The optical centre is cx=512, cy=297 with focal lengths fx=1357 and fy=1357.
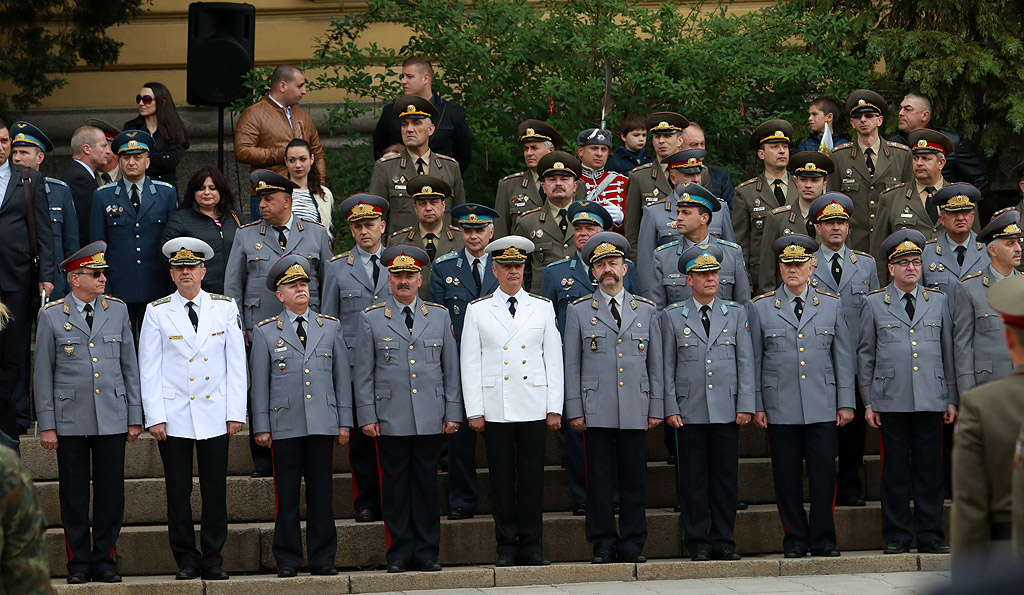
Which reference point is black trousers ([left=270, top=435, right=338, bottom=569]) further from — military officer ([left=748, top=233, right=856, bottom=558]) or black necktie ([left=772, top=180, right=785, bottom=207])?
black necktie ([left=772, top=180, right=785, bottom=207])

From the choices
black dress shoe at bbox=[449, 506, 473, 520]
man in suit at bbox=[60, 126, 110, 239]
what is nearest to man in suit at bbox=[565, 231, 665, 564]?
black dress shoe at bbox=[449, 506, 473, 520]

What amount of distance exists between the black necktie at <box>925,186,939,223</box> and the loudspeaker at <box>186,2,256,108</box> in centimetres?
647

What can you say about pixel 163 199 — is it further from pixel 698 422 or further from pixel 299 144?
pixel 698 422

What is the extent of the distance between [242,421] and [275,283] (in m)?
0.93

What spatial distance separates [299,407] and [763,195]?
166 inches

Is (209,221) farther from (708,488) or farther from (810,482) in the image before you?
(810,482)

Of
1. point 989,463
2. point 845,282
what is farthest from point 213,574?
point 989,463

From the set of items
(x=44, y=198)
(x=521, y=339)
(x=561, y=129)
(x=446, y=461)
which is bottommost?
(x=446, y=461)

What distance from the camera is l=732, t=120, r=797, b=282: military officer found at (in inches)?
423

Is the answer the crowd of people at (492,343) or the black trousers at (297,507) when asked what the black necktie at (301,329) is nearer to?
the crowd of people at (492,343)

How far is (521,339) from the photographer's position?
29.3ft

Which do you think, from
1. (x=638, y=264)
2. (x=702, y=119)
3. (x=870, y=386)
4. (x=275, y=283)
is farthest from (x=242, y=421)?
(x=702, y=119)

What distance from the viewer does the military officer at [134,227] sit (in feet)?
32.4

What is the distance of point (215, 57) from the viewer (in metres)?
13.0
